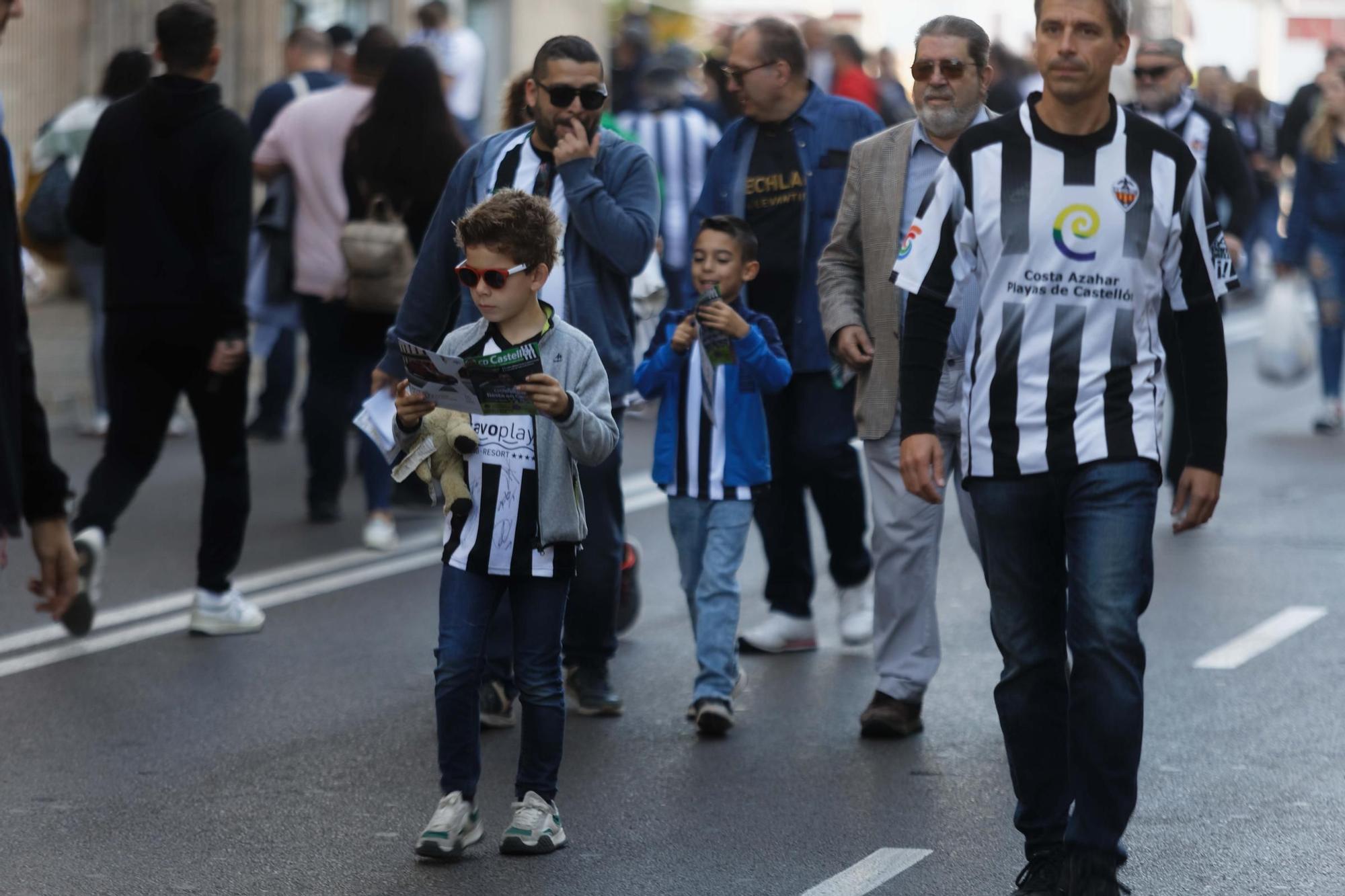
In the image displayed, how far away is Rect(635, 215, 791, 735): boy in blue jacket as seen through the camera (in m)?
6.84

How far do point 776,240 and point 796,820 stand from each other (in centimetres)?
246

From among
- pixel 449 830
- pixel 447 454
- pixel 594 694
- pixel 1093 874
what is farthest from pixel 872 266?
pixel 1093 874

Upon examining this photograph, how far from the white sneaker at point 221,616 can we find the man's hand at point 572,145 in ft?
7.94

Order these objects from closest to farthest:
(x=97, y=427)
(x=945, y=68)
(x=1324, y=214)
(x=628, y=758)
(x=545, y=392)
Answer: (x=545, y=392)
(x=628, y=758)
(x=945, y=68)
(x=97, y=427)
(x=1324, y=214)

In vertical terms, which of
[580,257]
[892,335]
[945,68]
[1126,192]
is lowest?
[892,335]

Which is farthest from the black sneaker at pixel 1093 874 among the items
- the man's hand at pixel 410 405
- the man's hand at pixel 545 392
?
the man's hand at pixel 410 405

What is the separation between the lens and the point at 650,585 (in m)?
9.11

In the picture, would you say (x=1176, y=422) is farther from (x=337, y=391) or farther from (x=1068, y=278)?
(x=1068, y=278)

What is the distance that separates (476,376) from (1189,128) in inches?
250

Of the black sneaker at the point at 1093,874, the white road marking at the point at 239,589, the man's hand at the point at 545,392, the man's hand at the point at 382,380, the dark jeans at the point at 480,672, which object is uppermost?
the man's hand at the point at 545,392

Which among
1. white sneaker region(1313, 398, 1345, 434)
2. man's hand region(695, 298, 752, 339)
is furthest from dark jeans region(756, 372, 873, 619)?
white sneaker region(1313, 398, 1345, 434)

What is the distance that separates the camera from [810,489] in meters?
7.94

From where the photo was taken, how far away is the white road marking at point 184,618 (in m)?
7.60

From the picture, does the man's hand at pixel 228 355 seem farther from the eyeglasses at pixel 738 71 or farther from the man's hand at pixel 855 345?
the man's hand at pixel 855 345
